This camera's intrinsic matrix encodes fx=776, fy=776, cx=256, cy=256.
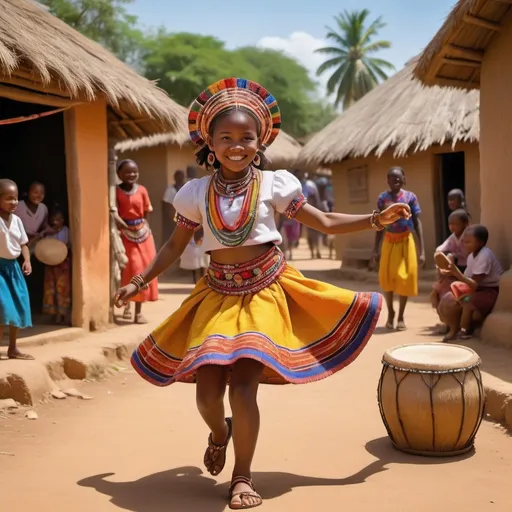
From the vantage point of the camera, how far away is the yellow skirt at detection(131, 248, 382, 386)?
3.42 metres

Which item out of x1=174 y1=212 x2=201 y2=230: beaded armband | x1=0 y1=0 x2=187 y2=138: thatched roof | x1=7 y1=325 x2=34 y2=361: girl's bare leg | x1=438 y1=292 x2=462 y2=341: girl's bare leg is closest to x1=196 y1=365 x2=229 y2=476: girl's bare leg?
x1=174 y1=212 x2=201 y2=230: beaded armband

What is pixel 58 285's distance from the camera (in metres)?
7.46

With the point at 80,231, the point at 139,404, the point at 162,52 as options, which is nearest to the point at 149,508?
the point at 139,404

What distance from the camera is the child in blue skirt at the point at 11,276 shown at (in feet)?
18.8

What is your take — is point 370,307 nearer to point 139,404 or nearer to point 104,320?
point 139,404

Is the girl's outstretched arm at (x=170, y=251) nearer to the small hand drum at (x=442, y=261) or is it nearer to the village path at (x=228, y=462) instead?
the village path at (x=228, y=462)

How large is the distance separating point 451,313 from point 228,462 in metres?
3.38

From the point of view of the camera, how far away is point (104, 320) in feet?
25.4

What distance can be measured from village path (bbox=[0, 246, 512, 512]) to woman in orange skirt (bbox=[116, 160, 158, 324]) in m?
2.63

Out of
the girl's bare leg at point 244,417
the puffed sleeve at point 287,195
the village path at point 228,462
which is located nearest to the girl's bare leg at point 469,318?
the village path at point 228,462

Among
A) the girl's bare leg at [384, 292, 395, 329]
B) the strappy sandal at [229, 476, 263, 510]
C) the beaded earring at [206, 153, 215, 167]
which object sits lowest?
the strappy sandal at [229, 476, 263, 510]

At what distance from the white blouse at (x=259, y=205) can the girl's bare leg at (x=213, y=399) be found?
23.0 inches

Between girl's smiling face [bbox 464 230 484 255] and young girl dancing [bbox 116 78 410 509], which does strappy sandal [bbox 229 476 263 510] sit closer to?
young girl dancing [bbox 116 78 410 509]

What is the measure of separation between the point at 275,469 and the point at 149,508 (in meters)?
0.82
